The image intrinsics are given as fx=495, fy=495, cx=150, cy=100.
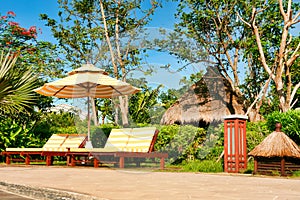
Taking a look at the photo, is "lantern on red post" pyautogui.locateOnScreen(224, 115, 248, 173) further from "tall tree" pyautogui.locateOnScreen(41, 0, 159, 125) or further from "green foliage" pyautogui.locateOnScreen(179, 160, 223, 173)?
"tall tree" pyautogui.locateOnScreen(41, 0, 159, 125)

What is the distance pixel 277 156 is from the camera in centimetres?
790

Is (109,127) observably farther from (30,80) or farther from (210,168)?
(210,168)

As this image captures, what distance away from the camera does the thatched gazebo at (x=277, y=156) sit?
7.86 m

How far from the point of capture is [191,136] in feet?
25.2

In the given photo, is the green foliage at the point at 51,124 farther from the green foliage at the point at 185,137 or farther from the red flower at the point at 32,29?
the green foliage at the point at 185,137

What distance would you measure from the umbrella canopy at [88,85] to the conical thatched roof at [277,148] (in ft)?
11.0

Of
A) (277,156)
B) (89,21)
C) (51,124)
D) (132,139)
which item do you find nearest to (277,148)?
(277,156)

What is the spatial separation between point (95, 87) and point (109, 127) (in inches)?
71.1

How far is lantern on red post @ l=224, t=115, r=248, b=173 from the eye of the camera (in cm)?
883

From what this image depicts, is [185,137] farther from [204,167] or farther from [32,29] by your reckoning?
[32,29]

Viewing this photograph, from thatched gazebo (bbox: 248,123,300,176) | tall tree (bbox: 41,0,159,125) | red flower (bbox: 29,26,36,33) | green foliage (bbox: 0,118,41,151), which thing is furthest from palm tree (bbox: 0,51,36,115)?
red flower (bbox: 29,26,36,33)

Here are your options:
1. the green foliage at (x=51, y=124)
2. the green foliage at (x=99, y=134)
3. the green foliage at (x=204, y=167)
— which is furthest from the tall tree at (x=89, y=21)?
the green foliage at (x=204, y=167)

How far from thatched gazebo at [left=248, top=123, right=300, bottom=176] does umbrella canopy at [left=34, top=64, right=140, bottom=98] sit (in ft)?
11.1

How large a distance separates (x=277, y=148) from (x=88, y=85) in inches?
207
